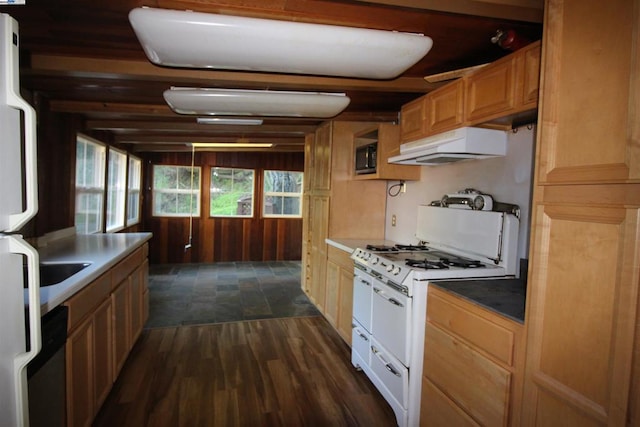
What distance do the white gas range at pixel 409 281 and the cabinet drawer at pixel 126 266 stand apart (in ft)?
5.63

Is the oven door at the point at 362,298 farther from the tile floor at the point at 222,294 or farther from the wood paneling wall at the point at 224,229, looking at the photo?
the wood paneling wall at the point at 224,229

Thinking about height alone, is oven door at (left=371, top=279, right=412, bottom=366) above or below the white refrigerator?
below

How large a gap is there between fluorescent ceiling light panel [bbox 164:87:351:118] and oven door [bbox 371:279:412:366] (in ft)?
4.22

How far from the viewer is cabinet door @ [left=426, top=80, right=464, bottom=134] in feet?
7.06

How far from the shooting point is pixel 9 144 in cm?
95

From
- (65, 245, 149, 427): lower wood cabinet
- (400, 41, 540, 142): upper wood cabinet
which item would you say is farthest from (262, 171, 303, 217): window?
(400, 41, 540, 142): upper wood cabinet

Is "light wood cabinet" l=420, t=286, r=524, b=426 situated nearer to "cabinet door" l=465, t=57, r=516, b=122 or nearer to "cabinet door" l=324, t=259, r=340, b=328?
"cabinet door" l=465, t=57, r=516, b=122

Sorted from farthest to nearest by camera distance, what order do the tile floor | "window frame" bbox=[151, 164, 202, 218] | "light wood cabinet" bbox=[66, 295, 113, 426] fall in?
"window frame" bbox=[151, 164, 202, 218] → the tile floor → "light wood cabinet" bbox=[66, 295, 113, 426]

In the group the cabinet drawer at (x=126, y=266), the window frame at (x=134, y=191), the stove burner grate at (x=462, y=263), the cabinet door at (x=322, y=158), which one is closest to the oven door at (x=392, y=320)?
the stove burner grate at (x=462, y=263)

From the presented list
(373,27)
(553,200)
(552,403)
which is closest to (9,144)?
(373,27)

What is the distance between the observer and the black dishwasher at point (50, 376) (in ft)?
4.27

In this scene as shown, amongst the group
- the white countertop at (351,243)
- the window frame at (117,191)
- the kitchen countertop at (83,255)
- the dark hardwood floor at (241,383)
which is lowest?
the dark hardwood floor at (241,383)

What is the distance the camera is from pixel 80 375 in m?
1.77

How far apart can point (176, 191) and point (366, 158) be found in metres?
4.73
